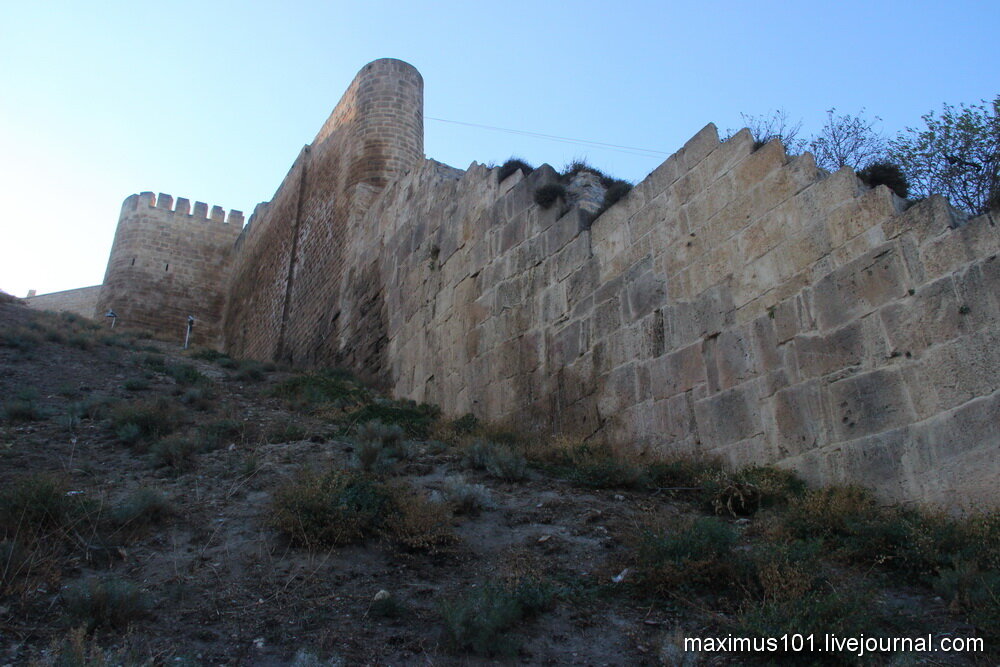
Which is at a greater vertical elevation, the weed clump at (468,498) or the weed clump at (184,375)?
the weed clump at (184,375)

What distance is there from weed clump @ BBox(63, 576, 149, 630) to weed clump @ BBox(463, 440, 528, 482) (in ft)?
10.5

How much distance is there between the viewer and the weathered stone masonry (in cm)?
535

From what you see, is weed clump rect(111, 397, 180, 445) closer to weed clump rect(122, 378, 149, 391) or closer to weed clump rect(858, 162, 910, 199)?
weed clump rect(122, 378, 149, 391)

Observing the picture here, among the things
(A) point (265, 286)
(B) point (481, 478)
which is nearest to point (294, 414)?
(B) point (481, 478)

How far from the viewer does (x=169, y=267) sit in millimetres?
25969

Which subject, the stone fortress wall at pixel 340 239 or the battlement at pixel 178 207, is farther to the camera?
the battlement at pixel 178 207

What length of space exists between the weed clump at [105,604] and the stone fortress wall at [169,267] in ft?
69.1

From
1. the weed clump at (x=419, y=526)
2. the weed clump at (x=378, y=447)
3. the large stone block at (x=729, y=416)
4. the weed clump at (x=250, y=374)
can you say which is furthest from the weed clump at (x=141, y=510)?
the weed clump at (x=250, y=374)

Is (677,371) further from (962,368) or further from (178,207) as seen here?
(178,207)

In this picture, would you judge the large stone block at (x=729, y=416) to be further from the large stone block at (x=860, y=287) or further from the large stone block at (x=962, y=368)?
the large stone block at (x=962, y=368)

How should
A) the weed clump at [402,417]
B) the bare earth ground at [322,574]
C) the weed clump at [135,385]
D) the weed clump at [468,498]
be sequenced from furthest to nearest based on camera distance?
the weed clump at [135,385] < the weed clump at [402,417] < the weed clump at [468,498] < the bare earth ground at [322,574]

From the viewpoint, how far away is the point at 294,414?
32.4 ft

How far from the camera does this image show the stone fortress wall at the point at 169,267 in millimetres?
24891

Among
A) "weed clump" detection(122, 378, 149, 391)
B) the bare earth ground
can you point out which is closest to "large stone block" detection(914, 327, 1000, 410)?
the bare earth ground
